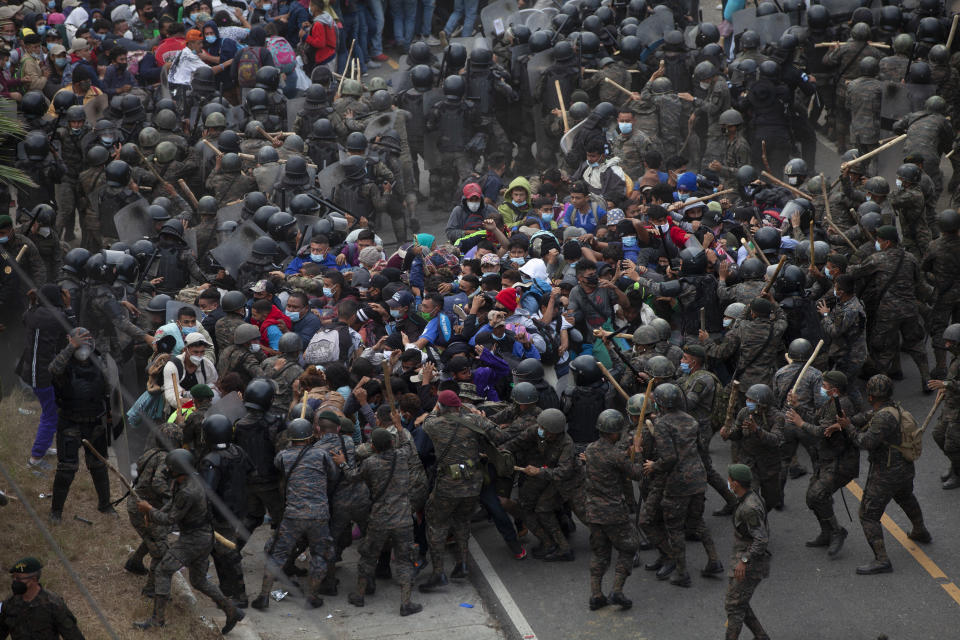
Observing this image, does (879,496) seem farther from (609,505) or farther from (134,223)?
(134,223)

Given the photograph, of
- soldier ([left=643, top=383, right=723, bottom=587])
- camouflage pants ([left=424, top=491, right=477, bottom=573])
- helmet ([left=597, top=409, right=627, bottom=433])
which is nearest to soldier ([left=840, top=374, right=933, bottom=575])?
soldier ([left=643, top=383, right=723, bottom=587])

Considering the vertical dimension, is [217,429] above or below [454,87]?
below

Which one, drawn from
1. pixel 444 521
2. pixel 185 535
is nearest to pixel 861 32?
pixel 444 521

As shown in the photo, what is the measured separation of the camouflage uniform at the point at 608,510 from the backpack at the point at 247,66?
37.0ft

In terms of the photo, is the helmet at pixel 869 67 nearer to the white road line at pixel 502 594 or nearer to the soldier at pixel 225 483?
the white road line at pixel 502 594

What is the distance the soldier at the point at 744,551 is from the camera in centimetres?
964

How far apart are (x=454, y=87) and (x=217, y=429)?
899 cm

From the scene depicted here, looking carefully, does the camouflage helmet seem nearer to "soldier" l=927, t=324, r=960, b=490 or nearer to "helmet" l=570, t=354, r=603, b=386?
"soldier" l=927, t=324, r=960, b=490

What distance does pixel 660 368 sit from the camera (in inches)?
448

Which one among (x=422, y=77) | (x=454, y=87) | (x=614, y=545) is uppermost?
(x=422, y=77)

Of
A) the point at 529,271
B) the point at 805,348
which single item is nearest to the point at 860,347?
the point at 805,348

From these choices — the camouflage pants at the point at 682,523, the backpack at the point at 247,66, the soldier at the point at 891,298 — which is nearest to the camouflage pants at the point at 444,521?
the camouflage pants at the point at 682,523

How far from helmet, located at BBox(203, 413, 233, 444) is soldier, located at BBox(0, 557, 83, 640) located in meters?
1.92

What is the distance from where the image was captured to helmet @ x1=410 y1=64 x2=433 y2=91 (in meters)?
18.6
